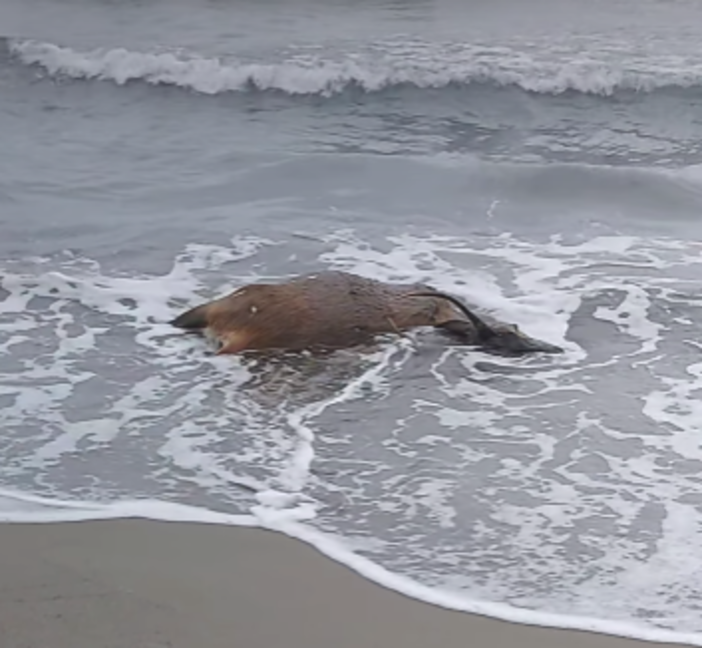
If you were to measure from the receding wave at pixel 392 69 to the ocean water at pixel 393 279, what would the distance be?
0.04m

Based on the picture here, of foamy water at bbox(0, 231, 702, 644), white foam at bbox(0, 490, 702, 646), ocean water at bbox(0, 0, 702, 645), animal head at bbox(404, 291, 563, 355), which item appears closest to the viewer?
white foam at bbox(0, 490, 702, 646)

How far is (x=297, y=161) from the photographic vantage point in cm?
1009

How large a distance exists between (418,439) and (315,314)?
1052mm

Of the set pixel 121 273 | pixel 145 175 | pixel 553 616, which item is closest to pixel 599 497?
pixel 553 616

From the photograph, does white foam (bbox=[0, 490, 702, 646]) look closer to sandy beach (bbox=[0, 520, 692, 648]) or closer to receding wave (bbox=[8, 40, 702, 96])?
sandy beach (bbox=[0, 520, 692, 648])

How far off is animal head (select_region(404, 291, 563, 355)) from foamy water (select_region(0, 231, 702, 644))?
3.7 inches

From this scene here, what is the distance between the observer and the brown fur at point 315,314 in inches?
221

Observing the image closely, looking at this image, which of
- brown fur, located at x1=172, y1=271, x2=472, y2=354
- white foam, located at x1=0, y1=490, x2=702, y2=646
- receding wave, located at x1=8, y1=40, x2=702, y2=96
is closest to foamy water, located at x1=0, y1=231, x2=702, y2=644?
white foam, located at x1=0, y1=490, x2=702, y2=646

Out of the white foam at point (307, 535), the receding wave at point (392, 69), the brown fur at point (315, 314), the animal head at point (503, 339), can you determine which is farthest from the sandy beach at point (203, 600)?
the receding wave at point (392, 69)

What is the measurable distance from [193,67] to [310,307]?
343 inches

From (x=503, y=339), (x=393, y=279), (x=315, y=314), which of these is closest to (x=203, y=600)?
(x=315, y=314)

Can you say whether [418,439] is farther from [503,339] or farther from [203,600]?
[203,600]

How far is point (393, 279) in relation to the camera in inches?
271

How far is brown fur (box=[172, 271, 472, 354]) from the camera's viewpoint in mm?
5625
